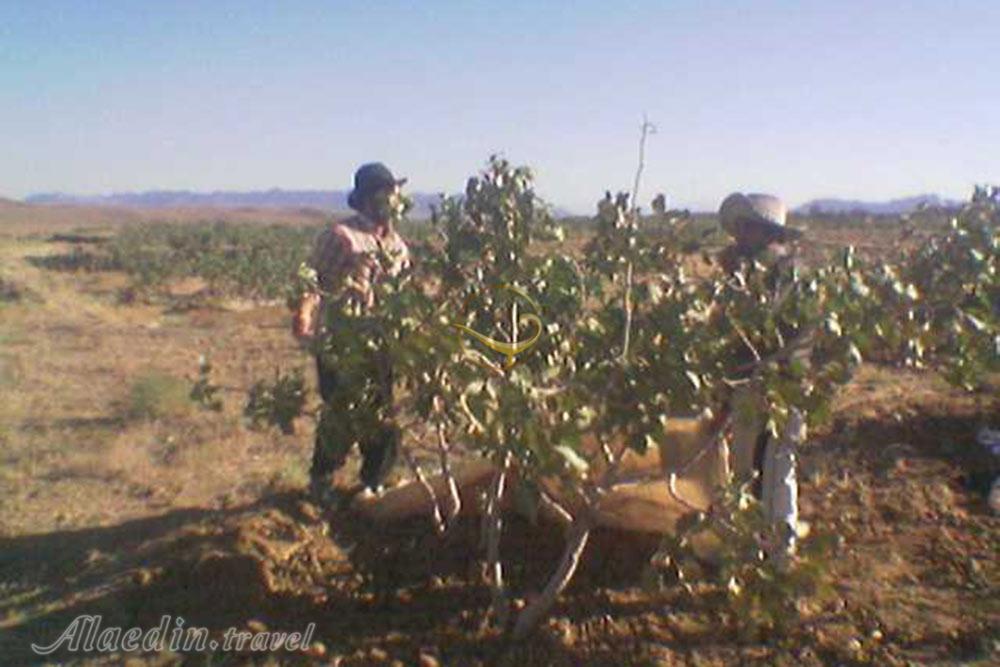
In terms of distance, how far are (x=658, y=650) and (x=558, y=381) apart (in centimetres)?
125

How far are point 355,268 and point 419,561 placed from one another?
52.0 inches

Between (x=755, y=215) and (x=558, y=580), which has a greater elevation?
(x=755, y=215)

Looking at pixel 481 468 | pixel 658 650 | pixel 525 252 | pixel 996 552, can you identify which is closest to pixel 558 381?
pixel 525 252

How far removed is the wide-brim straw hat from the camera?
4008 millimetres

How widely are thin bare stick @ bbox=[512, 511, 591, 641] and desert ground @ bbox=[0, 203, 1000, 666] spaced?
0.24 ft

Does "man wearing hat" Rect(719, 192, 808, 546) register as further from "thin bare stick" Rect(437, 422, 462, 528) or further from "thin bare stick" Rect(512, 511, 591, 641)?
"thin bare stick" Rect(437, 422, 462, 528)

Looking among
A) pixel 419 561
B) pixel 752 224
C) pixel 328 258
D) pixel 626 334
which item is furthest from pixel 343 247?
pixel 626 334

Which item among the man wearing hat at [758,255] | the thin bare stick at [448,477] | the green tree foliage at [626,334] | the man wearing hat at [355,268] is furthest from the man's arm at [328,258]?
the man wearing hat at [758,255]

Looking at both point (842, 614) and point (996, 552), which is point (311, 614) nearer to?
point (842, 614)

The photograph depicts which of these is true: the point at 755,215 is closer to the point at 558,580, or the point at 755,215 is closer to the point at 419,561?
the point at 558,580

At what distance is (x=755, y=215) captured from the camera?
4.02 meters

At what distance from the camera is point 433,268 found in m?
3.56

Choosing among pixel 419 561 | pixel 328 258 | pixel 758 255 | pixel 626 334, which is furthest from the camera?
pixel 328 258

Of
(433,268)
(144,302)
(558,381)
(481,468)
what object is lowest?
(144,302)
